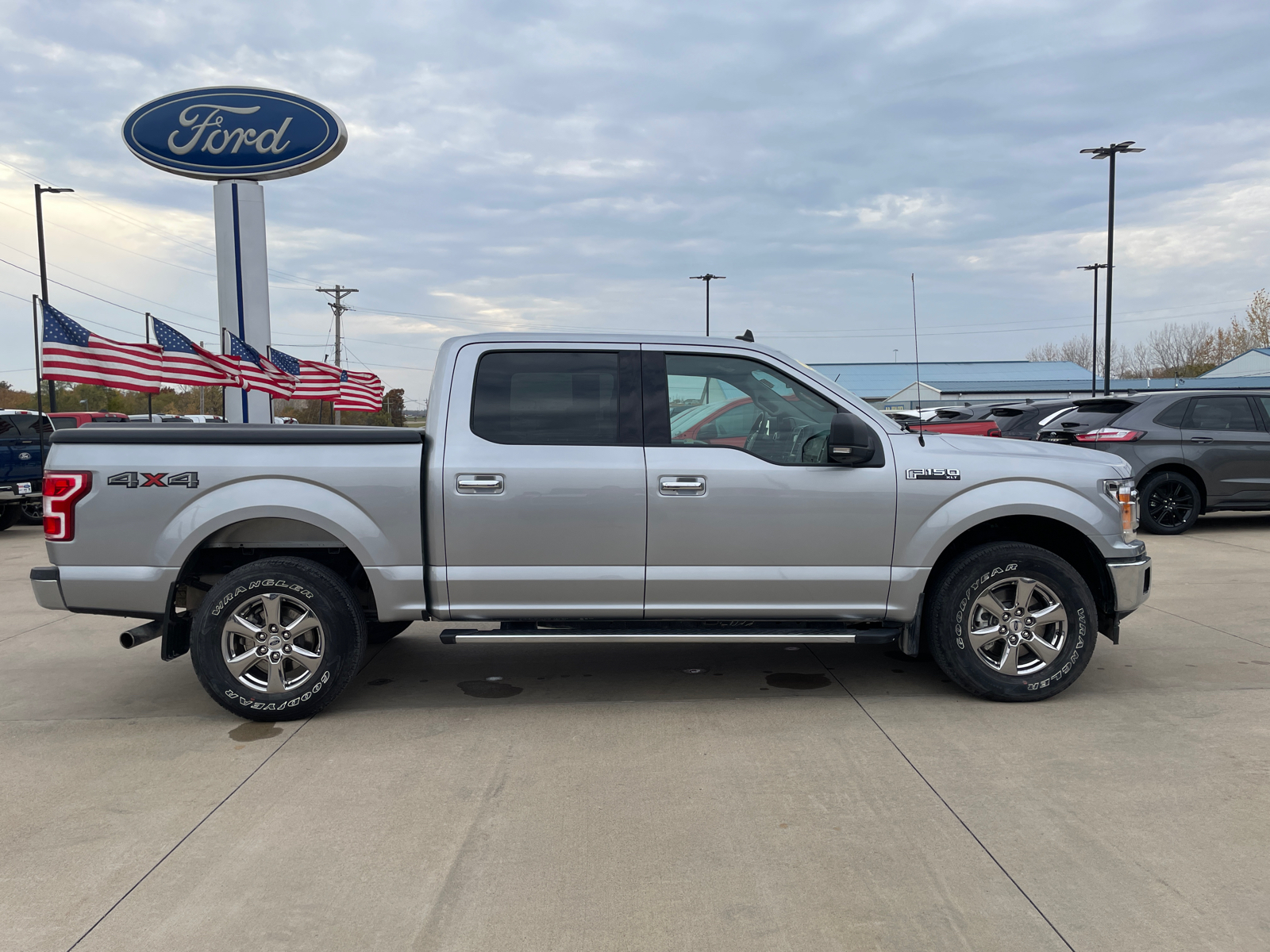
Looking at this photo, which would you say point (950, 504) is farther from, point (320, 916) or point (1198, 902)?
point (320, 916)

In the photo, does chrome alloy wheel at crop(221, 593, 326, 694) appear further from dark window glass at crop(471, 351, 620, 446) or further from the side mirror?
the side mirror

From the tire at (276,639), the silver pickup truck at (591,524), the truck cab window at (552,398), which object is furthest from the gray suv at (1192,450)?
the tire at (276,639)

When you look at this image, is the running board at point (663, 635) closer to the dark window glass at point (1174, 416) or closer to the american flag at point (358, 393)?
the dark window glass at point (1174, 416)

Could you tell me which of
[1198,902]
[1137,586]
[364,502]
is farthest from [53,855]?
[1137,586]

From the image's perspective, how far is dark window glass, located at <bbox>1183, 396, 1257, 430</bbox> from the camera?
11.0m

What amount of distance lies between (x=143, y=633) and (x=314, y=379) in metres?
16.6

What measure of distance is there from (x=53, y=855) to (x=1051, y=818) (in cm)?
371

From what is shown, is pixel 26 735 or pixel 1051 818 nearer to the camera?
pixel 1051 818

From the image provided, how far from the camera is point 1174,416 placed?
11.0 m

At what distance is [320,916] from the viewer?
9.50 feet

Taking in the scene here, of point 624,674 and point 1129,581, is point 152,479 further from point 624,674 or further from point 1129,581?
point 1129,581

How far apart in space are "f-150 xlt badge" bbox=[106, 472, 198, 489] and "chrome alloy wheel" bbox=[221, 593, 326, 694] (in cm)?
67

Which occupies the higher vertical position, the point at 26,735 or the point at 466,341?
the point at 466,341

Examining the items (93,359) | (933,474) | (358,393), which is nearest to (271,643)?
(933,474)
